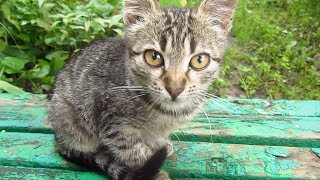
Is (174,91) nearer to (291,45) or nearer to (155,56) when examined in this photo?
(155,56)

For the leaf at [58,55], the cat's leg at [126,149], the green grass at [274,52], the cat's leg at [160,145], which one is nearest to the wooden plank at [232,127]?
the cat's leg at [160,145]

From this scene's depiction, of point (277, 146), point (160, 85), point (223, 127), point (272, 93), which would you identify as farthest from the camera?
point (272, 93)

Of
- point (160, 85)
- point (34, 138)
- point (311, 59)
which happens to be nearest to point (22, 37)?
point (34, 138)

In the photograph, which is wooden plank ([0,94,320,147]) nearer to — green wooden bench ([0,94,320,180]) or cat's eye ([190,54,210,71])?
green wooden bench ([0,94,320,180])

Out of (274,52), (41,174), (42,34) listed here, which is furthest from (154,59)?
(274,52)

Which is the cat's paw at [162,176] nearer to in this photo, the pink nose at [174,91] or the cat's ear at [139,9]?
the pink nose at [174,91]

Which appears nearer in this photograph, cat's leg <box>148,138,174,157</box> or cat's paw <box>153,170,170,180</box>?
cat's paw <box>153,170,170,180</box>

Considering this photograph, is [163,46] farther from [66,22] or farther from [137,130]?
[66,22]

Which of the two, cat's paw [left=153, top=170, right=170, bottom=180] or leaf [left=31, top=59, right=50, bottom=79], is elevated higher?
leaf [left=31, top=59, right=50, bottom=79]

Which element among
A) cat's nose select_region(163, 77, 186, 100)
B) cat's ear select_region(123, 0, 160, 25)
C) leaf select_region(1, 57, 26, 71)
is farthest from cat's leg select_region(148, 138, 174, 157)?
leaf select_region(1, 57, 26, 71)
